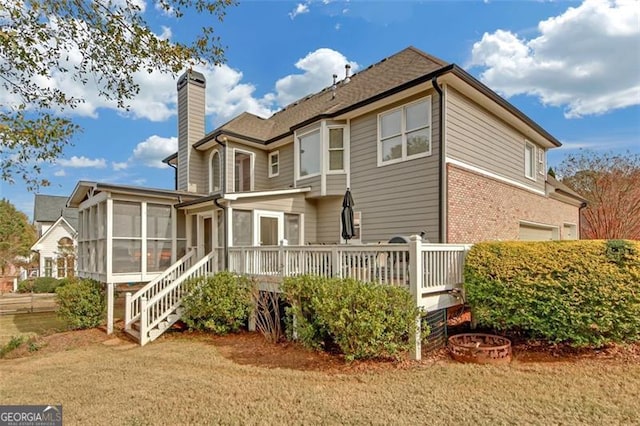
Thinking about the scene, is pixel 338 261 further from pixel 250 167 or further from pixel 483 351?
pixel 250 167

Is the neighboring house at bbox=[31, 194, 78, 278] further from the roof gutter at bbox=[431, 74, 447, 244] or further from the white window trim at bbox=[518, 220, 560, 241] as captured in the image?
the white window trim at bbox=[518, 220, 560, 241]

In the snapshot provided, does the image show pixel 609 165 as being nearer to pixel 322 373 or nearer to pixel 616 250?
pixel 616 250

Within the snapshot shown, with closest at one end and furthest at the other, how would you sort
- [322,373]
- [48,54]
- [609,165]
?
[322,373]
[48,54]
[609,165]

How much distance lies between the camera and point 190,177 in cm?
1494

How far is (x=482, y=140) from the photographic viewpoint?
1020 centimetres

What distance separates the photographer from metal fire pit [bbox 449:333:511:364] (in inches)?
232

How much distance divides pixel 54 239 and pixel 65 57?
26091 mm

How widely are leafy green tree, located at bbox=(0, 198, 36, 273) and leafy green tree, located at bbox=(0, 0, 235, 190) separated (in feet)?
80.8

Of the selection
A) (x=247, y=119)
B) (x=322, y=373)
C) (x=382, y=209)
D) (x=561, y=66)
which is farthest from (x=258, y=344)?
(x=561, y=66)

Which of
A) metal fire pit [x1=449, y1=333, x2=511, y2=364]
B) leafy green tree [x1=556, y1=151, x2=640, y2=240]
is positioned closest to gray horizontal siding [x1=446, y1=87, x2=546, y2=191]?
metal fire pit [x1=449, y1=333, x2=511, y2=364]

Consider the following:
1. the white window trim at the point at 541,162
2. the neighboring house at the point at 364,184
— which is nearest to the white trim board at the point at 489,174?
the neighboring house at the point at 364,184

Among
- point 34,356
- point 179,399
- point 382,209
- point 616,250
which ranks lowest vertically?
point 34,356

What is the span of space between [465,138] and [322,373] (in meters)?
7.20

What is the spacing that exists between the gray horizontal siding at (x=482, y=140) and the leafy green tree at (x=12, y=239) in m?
30.8
